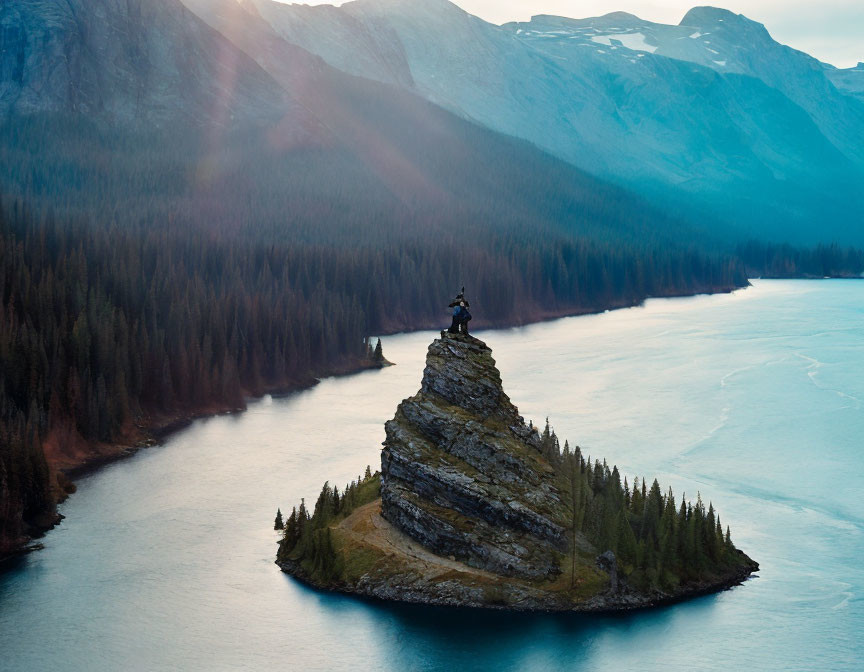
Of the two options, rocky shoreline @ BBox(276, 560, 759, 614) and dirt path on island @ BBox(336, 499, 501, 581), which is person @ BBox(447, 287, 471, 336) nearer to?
dirt path on island @ BBox(336, 499, 501, 581)

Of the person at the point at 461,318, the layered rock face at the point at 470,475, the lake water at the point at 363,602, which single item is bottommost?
the lake water at the point at 363,602

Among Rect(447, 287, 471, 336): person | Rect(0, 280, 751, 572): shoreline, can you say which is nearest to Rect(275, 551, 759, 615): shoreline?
Rect(447, 287, 471, 336): person

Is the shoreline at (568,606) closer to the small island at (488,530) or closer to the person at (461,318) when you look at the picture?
the small island at (488,530)

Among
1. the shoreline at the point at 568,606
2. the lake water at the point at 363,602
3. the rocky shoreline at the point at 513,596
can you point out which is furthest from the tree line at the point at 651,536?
the lake water at the point at 363,602

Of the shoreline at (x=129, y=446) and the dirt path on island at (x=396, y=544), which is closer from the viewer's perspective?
the dirt path on island at (x=396, y=544)

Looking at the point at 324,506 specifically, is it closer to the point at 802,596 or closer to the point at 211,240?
the point at 802,596

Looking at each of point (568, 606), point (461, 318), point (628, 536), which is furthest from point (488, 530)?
point (461, 318)

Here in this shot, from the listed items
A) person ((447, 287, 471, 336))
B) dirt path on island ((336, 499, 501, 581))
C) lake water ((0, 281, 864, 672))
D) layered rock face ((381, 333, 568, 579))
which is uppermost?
person ((447, 287, 471, 336))
